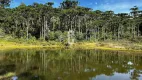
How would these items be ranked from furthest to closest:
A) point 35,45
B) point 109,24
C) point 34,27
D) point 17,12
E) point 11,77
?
point 109,24, point 34,27, point 17,12, point 35,45, point 11,77

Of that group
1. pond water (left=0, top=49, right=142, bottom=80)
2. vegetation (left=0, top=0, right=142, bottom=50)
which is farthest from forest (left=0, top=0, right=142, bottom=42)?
pond water (left=0, top=49, right=142, bottom=80)

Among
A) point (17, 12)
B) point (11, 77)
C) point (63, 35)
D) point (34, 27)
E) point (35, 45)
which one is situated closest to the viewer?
point (11, 77)

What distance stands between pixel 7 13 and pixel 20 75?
79042mm

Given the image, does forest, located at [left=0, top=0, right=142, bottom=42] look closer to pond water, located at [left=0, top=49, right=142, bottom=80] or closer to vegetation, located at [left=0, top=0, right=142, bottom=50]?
vegetation, located at [left=0, top=0, right=142, bottom=50]

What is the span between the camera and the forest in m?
93.6

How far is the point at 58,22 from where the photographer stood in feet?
372

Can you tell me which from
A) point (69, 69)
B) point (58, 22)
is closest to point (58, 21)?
point (58, 22)

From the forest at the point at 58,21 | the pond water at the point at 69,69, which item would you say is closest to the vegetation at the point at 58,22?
the forest at the point at 58,21

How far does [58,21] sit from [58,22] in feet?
3.22

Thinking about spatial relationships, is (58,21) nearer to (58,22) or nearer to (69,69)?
(58,22)

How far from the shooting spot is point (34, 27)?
107 meters

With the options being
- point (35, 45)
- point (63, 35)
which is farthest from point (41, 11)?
point (35, 45)

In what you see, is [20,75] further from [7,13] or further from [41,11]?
[7,13]

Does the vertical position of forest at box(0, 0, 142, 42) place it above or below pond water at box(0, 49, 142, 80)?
above
